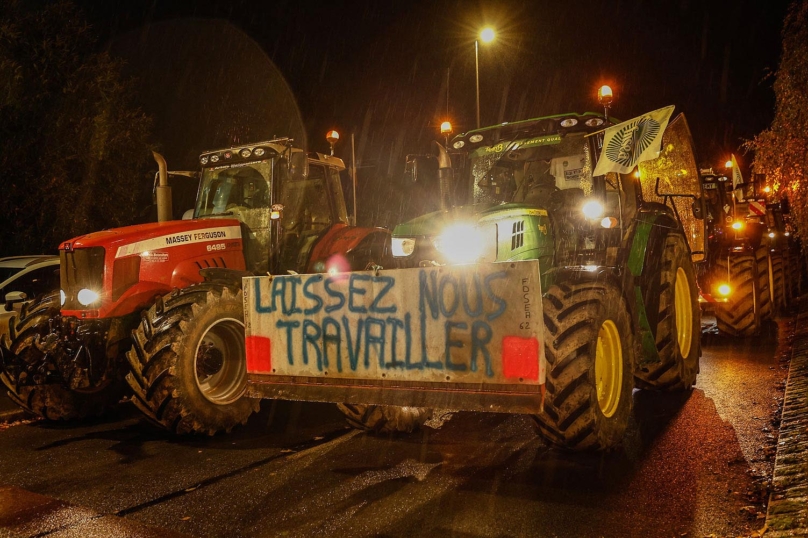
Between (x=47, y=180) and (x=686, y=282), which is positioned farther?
(x=47, y=180)

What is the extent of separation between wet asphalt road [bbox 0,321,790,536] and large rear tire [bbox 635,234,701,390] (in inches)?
10.4

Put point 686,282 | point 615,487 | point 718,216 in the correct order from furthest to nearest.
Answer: point 718,216, point 686,282, point 615,487

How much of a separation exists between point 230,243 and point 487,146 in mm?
3262

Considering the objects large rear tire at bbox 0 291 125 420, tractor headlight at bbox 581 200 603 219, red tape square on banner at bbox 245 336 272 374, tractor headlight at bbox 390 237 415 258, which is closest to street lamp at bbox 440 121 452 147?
tractor headlight at bbox 390 237 415 258

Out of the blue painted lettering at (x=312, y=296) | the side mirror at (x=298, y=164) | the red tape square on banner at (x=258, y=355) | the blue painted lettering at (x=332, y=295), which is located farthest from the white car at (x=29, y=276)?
the blue painted lettering at (x=332, y=295)

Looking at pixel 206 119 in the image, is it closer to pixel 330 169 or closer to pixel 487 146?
pixel 330 169

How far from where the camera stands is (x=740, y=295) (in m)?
10.9

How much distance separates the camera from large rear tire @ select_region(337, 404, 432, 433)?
6223 mm

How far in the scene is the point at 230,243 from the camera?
26.9 ft

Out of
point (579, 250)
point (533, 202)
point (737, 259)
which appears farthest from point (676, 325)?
point (737, 259)

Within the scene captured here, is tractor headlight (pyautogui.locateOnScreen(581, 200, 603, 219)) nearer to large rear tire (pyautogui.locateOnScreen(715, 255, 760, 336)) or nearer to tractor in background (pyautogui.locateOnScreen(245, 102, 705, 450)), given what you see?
tractor in background (pyautogui.locateOnScreen(245, 102, 705, 450))

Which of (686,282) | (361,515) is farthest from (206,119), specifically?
(361,515)

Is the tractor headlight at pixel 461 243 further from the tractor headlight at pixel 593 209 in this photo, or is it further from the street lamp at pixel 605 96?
the street lamp at pixel 605 96

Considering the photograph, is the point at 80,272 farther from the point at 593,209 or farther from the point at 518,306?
the point at 593,209
